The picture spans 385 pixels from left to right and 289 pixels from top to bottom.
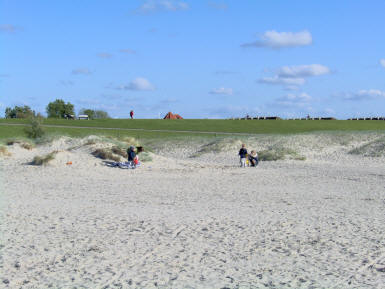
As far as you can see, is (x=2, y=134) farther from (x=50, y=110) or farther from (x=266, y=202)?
(x=50, y=110)

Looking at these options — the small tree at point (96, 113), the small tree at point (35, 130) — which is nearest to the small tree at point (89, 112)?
the small tree at point (96, 113)

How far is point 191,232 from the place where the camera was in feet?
33.6

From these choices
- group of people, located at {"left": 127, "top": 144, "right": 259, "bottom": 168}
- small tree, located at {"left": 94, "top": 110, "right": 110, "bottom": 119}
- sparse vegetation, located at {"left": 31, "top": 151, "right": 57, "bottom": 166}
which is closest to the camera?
sparse vegetation, located at {"left": 31, "top": 151, "right": 57, "bottom": 166}

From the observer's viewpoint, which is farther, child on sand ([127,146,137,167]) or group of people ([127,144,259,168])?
group of people ([127,144,259,168])

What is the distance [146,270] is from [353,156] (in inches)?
1101

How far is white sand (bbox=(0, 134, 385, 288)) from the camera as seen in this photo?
7.59 meters

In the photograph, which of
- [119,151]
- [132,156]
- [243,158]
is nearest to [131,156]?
[132,156]

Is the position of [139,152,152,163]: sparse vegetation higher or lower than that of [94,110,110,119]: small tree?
lower

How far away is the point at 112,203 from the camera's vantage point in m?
14.1

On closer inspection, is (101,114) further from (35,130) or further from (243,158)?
(243,158)

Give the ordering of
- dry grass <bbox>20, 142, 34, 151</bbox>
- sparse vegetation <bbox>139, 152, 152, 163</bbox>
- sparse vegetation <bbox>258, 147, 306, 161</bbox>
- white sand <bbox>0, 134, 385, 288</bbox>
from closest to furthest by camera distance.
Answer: white sand <bbox>0, 134, 385, 288</bbox>
sparse vegetation <bbox>139, 152, 152, 163</bbox>
dry grass <bbox>20, 142, 34, 151</bbox>
sparse vegetation <bbox>258, 147, 306, 161</bbox>

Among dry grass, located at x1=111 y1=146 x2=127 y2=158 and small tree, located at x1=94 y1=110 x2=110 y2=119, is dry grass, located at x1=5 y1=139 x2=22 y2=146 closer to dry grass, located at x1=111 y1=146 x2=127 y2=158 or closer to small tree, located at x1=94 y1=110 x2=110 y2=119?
dry grass, located at x1=111 y1=146 x2=127 y2=158

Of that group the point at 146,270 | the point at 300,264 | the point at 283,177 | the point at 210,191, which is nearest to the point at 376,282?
the point at 300,264

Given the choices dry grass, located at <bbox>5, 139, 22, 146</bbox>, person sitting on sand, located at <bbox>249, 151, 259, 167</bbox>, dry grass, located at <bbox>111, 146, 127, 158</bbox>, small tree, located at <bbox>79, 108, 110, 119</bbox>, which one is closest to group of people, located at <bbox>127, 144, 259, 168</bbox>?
person sitting on sand, located at <bbox>249, 151, 259, 167</bbox>
